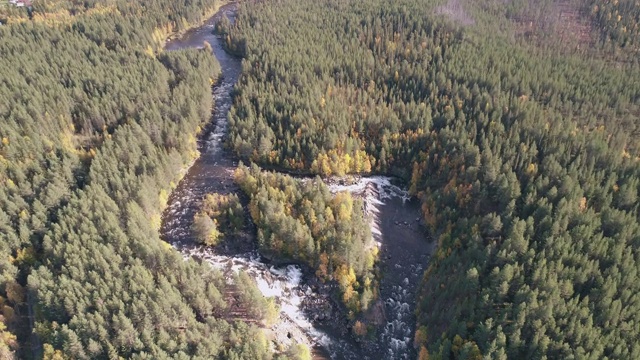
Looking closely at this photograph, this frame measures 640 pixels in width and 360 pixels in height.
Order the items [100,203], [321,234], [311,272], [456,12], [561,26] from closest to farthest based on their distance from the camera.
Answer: [100,203] → [321,234] → [311,272] → [561,26] → [456,12]

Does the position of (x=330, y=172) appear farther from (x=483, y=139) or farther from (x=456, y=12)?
(x=456, y=12)

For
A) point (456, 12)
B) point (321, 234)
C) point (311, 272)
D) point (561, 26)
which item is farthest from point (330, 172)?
point (561, 26)

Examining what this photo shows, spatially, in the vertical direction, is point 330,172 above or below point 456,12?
below

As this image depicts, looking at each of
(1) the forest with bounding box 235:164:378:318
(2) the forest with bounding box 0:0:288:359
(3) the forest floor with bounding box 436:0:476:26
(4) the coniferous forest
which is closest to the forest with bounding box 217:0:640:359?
(4) the coniferous forest

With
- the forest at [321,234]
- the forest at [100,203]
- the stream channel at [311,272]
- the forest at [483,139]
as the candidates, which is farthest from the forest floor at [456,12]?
the forest at [321,234]

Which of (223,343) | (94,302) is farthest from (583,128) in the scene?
(94,302)

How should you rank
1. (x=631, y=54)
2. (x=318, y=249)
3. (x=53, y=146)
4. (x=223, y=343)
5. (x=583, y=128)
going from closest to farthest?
(x=223, y=343)
(x=318, y=249)
(x=53, y=146)
(x=583, y=128)
(x=631, y=54)

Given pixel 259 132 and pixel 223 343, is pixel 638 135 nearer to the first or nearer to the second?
pixel 259 132
